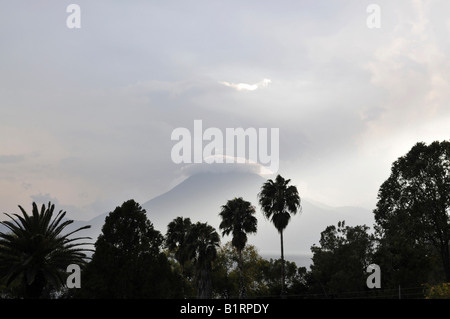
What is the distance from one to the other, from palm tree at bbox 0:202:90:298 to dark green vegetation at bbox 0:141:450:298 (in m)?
0.08

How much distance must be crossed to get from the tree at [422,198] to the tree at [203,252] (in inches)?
890

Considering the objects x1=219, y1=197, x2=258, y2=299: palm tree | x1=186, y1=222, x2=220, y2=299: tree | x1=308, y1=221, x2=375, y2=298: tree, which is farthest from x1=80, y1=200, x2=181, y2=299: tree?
x1=308, y1=221, x2=375, y2=298: tree

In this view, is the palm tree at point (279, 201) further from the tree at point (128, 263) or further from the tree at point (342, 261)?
the tree at point (128, 263)

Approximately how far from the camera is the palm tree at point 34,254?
30.2m

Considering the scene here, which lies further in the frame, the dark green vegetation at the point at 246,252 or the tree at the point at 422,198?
the tree at the point at 422,198

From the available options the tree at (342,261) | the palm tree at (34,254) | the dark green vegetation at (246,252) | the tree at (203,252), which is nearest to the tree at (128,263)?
the dark green vegetation at (246,252)

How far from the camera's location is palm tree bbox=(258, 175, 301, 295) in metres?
52.3

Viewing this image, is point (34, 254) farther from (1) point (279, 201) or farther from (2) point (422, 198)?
(2) point (422, 198)

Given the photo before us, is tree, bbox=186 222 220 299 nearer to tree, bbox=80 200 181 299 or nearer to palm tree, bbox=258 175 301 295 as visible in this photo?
palm tree, bbox=258 175 301 295

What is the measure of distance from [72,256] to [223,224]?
24745mm

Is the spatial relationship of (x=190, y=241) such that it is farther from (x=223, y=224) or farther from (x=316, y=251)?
(x=316, y=251)

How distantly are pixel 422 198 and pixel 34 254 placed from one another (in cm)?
4163
